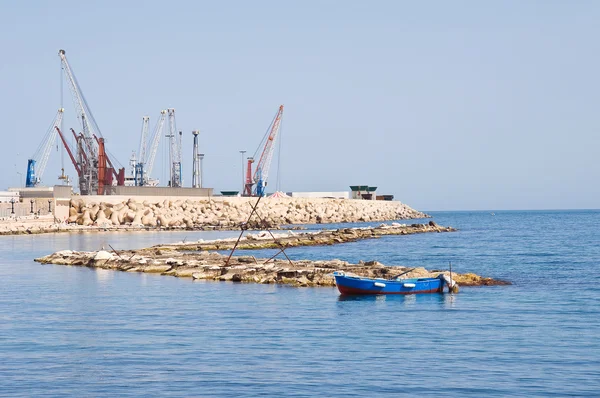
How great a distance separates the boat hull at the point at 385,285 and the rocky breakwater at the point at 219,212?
51.2 m

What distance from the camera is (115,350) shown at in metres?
21.1

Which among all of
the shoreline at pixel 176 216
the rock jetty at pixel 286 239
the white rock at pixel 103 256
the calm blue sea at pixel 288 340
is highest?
the shoreline at pixel 176 216

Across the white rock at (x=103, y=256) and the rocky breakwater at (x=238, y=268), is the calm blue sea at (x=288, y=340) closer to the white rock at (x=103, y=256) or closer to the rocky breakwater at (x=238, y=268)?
the rocky breakwater at (x=238, y=268)

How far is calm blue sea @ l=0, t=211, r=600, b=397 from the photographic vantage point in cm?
1745

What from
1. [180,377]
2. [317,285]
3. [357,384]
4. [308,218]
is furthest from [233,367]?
[308,218]

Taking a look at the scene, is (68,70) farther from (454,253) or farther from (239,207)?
(454,253)

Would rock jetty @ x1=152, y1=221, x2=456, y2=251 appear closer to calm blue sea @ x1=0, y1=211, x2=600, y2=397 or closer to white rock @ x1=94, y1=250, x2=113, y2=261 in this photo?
white rock @ x1=94, y1=250, x2=113, y2=261

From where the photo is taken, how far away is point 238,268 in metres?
39.4

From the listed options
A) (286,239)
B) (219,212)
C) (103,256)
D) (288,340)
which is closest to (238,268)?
(103,256)

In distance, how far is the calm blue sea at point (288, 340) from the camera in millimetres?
17453

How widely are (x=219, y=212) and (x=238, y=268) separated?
8130 centimetres

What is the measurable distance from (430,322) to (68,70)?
114799mm

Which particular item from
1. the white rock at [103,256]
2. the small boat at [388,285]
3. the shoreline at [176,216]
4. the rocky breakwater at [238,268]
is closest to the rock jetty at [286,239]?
the rocky breakwater at [238,268]

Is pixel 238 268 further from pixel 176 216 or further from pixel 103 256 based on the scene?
pixel 176 216
